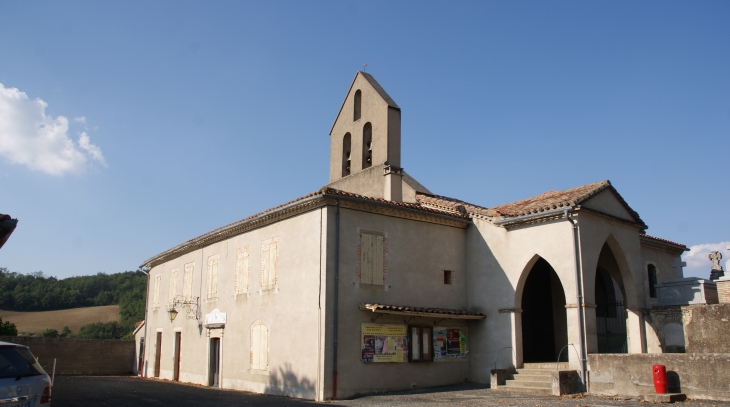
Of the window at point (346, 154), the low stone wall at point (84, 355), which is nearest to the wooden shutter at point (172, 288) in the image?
the low stone wall at point (84, 355)

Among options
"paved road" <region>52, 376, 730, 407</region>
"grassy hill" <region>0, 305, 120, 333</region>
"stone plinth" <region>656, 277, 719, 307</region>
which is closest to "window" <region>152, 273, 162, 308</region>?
"paved road" <region>52, 376, 730, 407</region>

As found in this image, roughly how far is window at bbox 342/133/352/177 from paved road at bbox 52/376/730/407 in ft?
29.0

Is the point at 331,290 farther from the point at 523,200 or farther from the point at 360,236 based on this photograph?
the point at 523,200

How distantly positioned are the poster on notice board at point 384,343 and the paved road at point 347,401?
95 cm

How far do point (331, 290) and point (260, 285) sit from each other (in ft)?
11.8

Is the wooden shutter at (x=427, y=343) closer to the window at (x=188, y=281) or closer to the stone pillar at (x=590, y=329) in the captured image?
the stone pillar at (x=590, y=329)

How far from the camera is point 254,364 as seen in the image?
56.5 ft

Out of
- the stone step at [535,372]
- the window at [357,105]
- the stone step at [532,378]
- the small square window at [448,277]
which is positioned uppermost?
the window at [357,105]

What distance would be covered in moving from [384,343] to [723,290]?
31.7ft

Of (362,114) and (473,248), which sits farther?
(362,114)

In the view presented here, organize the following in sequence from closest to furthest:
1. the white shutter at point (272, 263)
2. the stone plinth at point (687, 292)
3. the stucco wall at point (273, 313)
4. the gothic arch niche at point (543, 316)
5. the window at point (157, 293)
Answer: the stucco wall at point (273, 313)
the stone plinth at point (687, 292)
the white shutter at point (272, 263)
the gothic arch niche at point (543, 316)
the window at point (157, 293)

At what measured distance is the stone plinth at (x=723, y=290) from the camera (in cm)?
1633

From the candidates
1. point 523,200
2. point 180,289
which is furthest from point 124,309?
point 523,200

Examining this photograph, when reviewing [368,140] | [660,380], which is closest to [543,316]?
[660,380]
